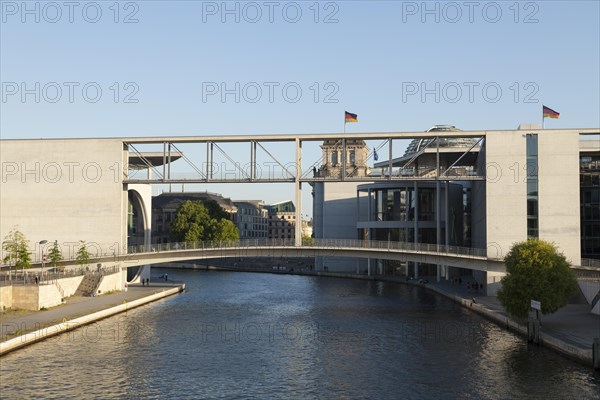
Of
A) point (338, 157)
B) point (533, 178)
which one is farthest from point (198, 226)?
point (533, 178)

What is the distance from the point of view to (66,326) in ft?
158

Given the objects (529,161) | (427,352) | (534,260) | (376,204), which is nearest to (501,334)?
(534,260)

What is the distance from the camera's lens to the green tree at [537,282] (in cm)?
4694

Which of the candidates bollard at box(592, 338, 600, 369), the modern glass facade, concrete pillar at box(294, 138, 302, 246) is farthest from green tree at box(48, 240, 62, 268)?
the modern glass facade

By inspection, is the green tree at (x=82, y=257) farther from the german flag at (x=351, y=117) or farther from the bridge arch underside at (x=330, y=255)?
the german flag at (x=351, y=117)

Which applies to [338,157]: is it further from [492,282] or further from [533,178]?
[492,282]

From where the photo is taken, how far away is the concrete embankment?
1601 inches

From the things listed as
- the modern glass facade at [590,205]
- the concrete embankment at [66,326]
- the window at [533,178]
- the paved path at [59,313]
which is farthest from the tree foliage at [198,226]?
the window at [533,178]

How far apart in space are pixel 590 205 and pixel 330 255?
35.5m

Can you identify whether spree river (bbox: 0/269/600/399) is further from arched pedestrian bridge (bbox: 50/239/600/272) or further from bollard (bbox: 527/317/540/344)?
arched pedestrian bridge (bbox: 50/239/600/272)

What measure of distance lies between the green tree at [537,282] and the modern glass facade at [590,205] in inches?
1477

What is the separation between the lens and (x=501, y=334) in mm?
47688

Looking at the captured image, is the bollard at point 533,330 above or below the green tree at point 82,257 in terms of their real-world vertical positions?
below

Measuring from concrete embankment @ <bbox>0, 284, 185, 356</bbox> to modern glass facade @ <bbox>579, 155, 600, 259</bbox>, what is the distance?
52801 mm
